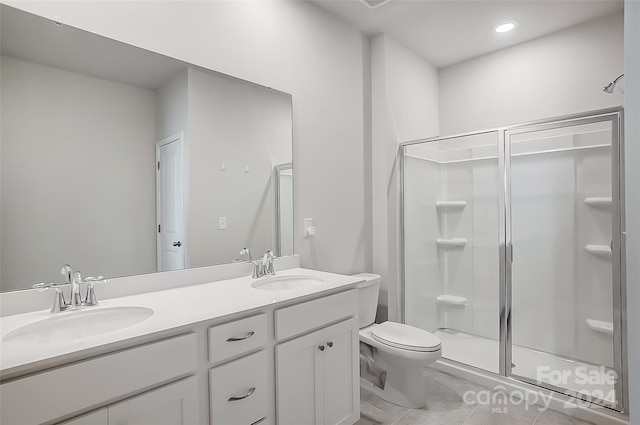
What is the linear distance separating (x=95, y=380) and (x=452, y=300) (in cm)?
289

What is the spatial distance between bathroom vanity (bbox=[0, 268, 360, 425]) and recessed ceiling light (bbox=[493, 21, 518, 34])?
8.00ft

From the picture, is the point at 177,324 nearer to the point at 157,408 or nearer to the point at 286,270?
the point at 157,408

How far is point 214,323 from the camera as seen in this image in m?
1.24

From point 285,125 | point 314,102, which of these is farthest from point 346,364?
point 314,102

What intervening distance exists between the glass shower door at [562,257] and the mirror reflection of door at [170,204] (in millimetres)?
2285

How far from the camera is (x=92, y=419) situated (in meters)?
0.96

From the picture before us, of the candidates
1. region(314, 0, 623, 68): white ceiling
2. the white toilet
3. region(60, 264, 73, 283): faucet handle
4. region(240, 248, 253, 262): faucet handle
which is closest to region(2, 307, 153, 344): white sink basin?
region(60, 264, 73, 283): faucet handle

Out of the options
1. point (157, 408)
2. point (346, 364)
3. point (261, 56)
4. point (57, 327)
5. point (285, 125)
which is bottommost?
point (346, 364)

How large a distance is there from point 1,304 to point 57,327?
22cm

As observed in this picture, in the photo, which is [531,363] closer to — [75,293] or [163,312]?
[163,312]

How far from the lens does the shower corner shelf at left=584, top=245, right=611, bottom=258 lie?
2388mm

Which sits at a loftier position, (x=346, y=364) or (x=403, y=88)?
(x=403, y=88)

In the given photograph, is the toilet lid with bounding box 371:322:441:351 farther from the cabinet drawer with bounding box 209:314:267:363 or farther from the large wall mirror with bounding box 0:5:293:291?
the cabinet drawer with bounding box 209:314:267:363

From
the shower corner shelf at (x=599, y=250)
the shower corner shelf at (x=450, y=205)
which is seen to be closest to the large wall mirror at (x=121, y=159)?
the shower corner shelf at (x=450, y=205)
